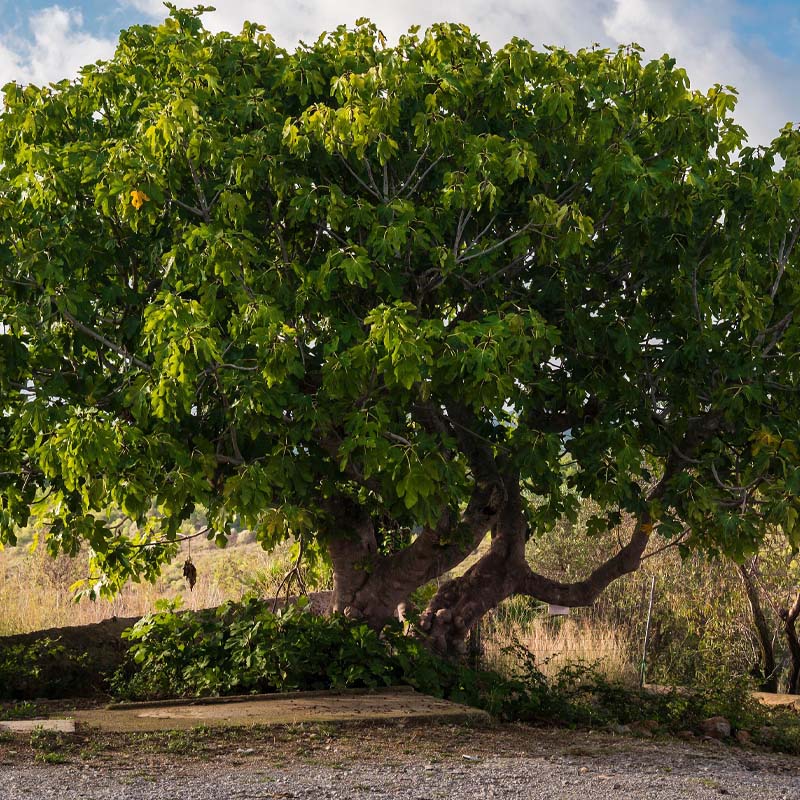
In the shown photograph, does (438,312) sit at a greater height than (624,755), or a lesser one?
greater

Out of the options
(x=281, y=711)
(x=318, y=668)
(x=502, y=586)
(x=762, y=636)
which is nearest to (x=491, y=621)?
(x=762, y=636)

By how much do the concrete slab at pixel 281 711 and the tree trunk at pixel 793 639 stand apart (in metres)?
6.83

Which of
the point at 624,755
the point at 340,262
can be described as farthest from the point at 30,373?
the point at 624,755

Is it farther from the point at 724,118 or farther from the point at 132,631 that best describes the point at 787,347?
the point at 132,631

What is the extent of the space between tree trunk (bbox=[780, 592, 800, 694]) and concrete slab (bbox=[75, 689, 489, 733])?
683cm

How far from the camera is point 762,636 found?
576 inches

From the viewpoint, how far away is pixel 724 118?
347 inches

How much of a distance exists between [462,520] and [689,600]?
23.0ft

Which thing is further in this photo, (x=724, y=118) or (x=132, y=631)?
(x=132, y=631)

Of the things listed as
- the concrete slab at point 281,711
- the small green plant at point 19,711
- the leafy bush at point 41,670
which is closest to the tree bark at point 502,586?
the concrete slab at point 281,711

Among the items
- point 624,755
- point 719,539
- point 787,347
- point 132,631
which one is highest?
point 787,347

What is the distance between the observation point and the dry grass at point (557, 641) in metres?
14.6

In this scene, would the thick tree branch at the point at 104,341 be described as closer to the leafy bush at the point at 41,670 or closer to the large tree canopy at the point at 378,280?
the large tree canopy at the point at 378,280

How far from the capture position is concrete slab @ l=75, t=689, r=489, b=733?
8188 millimetres
